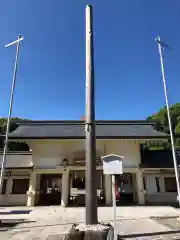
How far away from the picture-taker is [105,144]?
55.2 feet

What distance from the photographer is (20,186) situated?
17266mm

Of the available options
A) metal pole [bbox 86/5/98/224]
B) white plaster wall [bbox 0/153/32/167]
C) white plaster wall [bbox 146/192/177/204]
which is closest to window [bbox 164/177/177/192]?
white plaster wall [bbox 146/192/177/204]

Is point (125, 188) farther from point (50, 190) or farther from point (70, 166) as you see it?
point (50, 190)

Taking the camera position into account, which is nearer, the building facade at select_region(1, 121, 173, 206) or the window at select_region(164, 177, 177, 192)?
the building facade at select_region(1, 121, 173, 206)

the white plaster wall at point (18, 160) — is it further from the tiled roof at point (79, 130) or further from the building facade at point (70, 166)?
the tiled roof at point (79, 130)

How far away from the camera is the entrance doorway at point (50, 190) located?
17950 mm

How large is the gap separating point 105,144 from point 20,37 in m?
10.4

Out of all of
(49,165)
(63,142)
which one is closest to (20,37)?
(63,142)

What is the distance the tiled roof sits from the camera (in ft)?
53.3

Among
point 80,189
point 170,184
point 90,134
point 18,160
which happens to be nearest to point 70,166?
point 80,189

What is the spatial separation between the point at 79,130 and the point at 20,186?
22.7ft

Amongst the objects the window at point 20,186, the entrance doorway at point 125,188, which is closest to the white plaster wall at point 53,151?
the window at point 20,186

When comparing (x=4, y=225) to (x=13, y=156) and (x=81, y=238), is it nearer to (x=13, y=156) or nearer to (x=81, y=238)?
(x=81, y=238)

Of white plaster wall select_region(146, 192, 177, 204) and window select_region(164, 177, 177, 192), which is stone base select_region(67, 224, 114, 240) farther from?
window select_region(164, 177, 177, 192)
